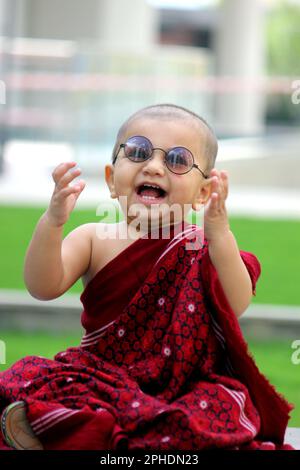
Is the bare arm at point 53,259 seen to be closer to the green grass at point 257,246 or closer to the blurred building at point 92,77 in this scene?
the green grass at point 257,246

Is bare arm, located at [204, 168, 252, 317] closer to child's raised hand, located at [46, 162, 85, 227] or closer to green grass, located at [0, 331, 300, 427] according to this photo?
child's raised hand, located at [46, 162, 85, 227]

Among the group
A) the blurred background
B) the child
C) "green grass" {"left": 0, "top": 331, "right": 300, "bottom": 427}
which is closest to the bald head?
the child

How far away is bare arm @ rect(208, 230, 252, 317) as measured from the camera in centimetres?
298

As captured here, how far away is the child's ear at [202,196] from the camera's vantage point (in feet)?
10.6

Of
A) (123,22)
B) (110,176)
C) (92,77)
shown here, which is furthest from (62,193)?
(123,22)

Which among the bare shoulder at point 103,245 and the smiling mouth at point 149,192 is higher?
the smiling mouth at point 149,192

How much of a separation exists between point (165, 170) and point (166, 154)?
2.0 inches

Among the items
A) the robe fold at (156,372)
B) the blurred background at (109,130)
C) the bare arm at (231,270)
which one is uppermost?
the bare arm at (231,270)

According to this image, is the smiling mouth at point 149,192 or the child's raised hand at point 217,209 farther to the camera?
the smiling mouth at point 149,192

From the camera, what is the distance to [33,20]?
25938 mm

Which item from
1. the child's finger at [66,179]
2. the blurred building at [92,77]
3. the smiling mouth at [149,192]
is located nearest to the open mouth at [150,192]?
the smiling mouth at [149,192]

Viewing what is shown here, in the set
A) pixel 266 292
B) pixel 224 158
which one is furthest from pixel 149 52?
pixel 266 292
